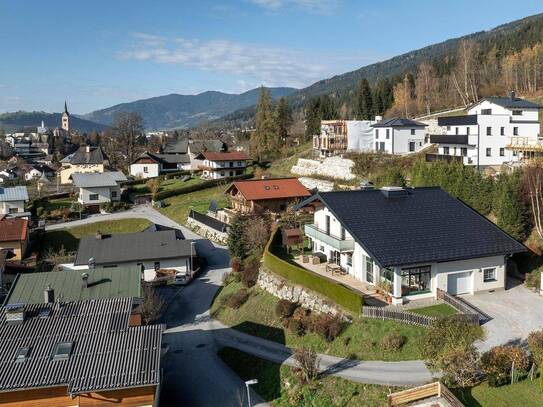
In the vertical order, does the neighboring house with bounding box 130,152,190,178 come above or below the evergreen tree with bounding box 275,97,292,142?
below

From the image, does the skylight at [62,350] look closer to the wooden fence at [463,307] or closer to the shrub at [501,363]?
the shrub at [501,363]

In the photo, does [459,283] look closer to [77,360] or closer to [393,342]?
[393,342]

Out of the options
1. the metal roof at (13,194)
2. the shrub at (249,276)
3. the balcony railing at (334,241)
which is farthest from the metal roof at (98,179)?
the balcony railing at (334,241)

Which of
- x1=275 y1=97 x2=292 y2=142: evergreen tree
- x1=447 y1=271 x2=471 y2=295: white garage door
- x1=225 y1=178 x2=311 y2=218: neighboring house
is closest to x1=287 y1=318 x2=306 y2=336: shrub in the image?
x1=447 y1=271 x2=471 y2=295: white garage door

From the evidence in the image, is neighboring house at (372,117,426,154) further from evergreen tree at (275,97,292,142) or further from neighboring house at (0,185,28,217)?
neighboring house at (0,185,28,217)

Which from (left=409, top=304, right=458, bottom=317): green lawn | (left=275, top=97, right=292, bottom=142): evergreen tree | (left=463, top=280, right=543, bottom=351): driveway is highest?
(left=275, top=97, right=292, bottom=142): evergreen tree

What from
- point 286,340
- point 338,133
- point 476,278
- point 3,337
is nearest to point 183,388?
point 286,340
